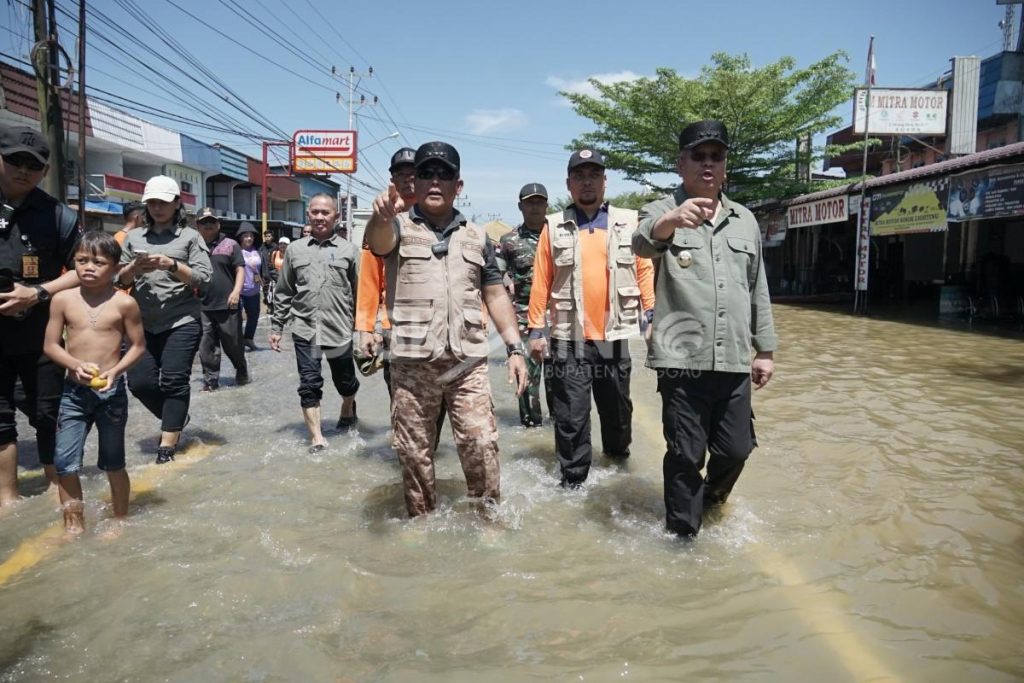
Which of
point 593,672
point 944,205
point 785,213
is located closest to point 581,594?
point 593,672

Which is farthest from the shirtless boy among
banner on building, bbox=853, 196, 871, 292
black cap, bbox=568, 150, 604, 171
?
banner on building, bbox=853, 196, 871, 292

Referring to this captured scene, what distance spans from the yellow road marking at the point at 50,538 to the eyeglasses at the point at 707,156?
3654 mm

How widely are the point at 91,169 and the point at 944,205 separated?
3015cm

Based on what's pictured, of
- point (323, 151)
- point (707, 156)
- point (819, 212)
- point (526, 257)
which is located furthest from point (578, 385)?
point (323, 151)

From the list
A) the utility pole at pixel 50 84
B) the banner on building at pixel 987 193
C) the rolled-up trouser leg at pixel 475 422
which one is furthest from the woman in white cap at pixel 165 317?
the banner on building at pixel 987 193

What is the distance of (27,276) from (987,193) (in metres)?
13.5

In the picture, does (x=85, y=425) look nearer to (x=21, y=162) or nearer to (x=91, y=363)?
(x=91, y=363)

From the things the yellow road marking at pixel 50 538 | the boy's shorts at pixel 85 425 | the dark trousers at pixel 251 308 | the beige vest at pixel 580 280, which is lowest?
the yellow road marking at pixel 50 538

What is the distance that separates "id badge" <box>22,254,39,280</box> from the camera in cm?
374

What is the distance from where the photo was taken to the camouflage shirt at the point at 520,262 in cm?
596

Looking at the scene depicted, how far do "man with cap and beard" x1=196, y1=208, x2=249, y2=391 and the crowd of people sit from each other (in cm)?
280

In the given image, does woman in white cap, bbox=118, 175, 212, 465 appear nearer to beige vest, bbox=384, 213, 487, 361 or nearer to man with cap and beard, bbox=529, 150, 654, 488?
beige vest, bbox=384, 213, 487, 361

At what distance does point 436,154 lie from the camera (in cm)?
318

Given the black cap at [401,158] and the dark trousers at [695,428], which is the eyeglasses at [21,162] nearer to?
the black cap at [401,158]
